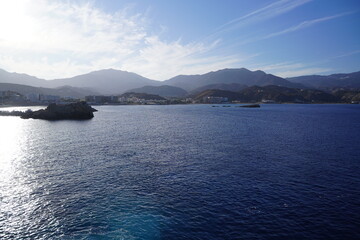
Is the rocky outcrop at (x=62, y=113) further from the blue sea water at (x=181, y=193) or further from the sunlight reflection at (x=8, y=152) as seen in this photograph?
the blue sea water at (x=181, y=193)

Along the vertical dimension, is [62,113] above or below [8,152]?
above

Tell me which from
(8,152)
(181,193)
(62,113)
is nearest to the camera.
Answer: (181,193)

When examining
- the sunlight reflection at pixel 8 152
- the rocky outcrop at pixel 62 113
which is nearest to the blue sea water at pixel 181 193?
the sunlight reflection at pixel 8 152

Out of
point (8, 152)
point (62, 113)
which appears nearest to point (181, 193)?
point (8, 152)

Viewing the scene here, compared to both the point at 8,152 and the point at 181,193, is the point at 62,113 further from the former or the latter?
the point at 181,193

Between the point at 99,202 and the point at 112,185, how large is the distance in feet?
15.8

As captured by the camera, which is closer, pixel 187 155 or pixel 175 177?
pixel 175 177

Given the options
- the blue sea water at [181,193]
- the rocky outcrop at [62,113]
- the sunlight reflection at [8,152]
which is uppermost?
the rocky outcrop at [62,113]

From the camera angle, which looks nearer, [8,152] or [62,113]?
[8,152]

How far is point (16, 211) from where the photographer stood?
2302 centimetres

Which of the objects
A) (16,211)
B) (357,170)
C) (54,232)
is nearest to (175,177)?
(54,232)

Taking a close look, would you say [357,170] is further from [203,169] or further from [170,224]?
[170,224]

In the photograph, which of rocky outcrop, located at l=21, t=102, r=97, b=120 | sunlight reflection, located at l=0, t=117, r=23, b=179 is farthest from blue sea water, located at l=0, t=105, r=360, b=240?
rocky outcrop, located at l=21, t=102, r=97, b=120

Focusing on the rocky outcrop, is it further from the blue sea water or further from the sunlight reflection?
the blue sea water
